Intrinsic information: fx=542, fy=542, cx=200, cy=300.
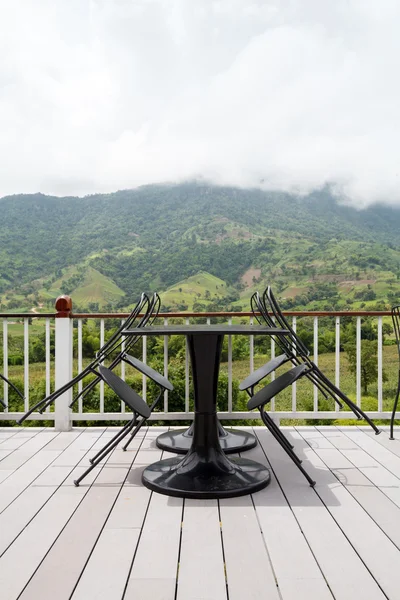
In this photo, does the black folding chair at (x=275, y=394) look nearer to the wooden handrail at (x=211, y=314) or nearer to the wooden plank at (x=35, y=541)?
the wooden plank at (x=35, y=541)

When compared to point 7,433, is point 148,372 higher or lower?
higher

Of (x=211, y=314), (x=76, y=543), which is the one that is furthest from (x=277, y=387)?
(x=211, y=314)

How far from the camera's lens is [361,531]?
227 cm

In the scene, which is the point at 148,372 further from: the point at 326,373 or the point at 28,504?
the point at 326,373

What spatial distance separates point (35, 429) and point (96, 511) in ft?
6.66

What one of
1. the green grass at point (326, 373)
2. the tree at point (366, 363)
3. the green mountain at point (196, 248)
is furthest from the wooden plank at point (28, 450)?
the green mountain at point (196, 248)

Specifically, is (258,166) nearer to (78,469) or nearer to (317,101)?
(317,101)

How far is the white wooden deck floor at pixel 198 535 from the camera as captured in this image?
5.93ft

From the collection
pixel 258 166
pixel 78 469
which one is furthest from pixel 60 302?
pixel 258 166

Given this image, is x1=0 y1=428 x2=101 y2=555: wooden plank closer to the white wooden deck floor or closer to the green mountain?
the white wooden deck floor

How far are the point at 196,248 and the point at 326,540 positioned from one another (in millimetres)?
22043

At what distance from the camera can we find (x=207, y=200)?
27.9 meters

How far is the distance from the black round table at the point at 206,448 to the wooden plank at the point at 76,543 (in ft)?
0.76

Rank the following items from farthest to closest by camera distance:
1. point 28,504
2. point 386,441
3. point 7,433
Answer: point 7,433, point 386,441, point 28,504
